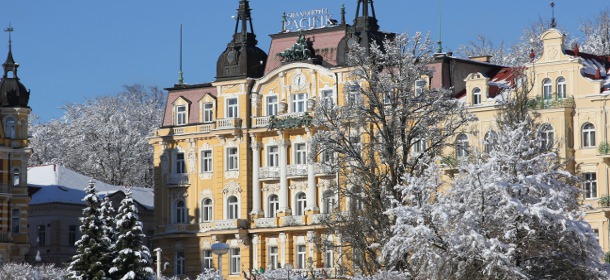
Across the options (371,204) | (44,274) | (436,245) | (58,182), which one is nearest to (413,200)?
(436,245)

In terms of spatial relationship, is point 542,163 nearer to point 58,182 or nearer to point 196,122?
point 196,122

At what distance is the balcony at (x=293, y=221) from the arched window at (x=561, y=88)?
16682mm

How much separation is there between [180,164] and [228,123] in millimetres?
4506

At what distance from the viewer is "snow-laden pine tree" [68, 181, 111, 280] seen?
70.3 m

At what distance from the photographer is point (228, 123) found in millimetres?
89500

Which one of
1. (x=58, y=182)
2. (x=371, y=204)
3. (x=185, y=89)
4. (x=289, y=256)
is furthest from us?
(x=58, y=182)

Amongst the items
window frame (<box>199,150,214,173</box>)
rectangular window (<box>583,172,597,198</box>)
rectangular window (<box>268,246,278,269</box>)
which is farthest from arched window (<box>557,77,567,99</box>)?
window frame (<box>199,150,214,173</box>)

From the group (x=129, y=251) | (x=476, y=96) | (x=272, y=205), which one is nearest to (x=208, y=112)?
(x=272, y=205)

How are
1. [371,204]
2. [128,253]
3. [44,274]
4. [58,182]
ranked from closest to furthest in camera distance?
[371,204], [128,253], [44,274], [58,182]

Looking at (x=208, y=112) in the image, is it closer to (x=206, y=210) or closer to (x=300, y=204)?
(x=206, y=210)

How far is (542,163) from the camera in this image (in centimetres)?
4778

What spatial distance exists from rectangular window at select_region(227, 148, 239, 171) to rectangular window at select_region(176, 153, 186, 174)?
10.8ft

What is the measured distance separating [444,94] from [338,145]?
4.30 meters

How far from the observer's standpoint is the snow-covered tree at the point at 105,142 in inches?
4523
